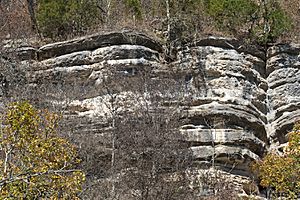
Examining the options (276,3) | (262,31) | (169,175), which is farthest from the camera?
(276,3)

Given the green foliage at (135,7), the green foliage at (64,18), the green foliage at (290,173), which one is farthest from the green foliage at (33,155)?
the green foliage at (135,7)

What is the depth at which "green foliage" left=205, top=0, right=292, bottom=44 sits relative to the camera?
2358cm

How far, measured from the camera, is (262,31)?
2370cm

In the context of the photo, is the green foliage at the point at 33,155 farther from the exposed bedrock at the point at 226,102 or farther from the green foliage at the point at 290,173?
the exposed bedrock at the point at 226,102

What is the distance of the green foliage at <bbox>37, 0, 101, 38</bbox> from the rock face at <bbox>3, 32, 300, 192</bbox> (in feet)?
6.69

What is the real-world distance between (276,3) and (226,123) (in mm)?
8197

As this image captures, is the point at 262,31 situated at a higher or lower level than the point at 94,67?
higher

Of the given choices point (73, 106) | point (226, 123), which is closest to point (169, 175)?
point (226, 123)

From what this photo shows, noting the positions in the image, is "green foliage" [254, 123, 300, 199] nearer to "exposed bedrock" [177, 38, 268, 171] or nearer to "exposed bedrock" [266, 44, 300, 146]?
"exposed bedrock" [177, 38, 268, 171]

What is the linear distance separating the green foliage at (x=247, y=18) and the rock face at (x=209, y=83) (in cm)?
102

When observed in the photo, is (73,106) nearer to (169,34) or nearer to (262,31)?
(169,34)

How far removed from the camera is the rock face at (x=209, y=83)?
1959 centimetres

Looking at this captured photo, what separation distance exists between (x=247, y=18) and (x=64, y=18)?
8.31 meters

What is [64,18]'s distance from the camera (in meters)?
24.8
